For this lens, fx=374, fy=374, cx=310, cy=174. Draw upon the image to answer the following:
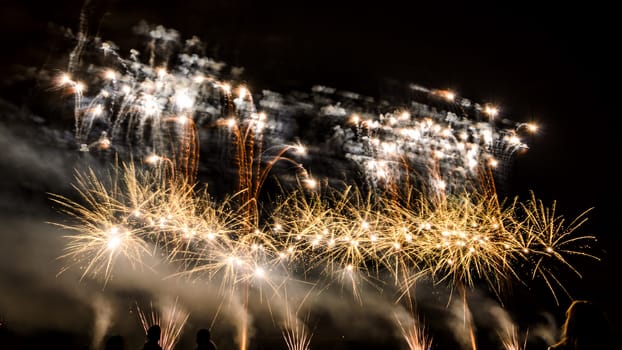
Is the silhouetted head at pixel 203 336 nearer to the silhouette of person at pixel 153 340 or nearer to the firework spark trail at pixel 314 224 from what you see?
the silhouette of person at pixel 153 340

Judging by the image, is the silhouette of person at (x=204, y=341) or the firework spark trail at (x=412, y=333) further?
the firework spark trail at (x=412, y=333)

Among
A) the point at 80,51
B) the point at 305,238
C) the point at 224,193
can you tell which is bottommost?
the point at 305,238

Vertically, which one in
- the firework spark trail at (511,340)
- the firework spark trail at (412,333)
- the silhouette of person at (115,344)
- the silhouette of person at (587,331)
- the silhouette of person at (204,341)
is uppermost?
the silhouette of person at (587,331)

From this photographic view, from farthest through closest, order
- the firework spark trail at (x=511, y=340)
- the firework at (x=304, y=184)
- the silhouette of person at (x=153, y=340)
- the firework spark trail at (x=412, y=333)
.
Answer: the firework spark trail at (x=412, y=333) → the firework spark trail at (x=511, y=340) → the firework at (x=304, y=184) → the silhouette of person at (x=153, y=340)

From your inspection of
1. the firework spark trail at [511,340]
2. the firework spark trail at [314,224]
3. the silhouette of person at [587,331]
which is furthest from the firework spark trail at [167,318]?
the firework spark trail at [511,340]

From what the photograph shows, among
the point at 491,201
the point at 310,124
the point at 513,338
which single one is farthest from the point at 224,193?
the point at 513,338

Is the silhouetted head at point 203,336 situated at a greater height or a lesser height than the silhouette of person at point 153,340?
greater

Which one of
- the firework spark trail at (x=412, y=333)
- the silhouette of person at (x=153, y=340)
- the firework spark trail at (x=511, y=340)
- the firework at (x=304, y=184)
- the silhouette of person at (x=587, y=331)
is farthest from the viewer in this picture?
the firework spark trail at (x=412, y=333)

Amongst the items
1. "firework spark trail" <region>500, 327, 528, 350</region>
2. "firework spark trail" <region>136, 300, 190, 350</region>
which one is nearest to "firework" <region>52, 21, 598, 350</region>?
"firework spark trail" <region>136, 300, 190, 350</region>

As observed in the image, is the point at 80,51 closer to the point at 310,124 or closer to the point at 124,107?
the point at 124,107
